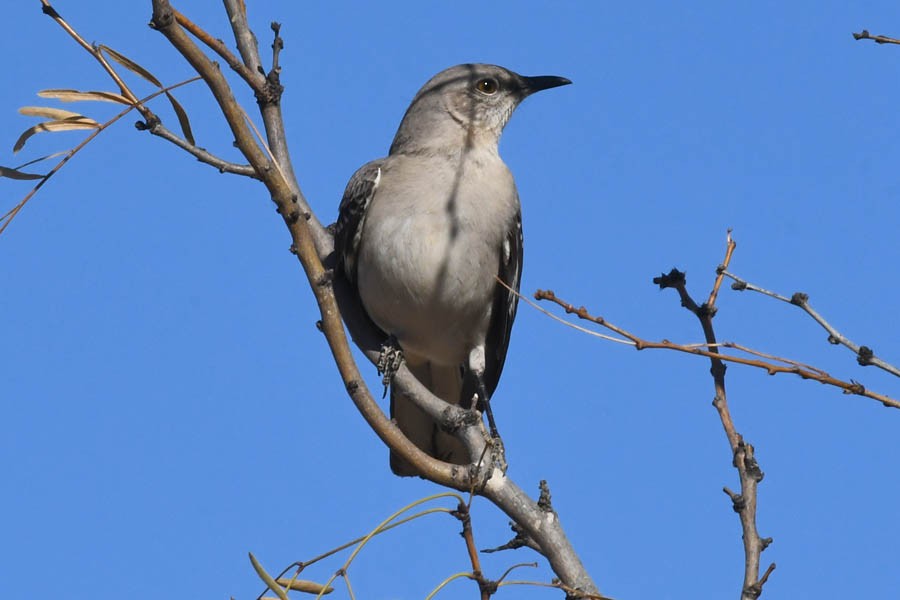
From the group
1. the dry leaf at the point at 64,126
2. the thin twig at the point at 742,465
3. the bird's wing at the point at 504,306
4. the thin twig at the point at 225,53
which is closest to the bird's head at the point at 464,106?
the bird's wing at the point at 504,306

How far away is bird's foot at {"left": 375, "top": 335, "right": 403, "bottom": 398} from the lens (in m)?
5.51

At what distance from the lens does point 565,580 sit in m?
3.53

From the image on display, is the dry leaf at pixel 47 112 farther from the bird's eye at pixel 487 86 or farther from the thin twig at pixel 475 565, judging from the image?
the bird's eye at pixel 487 86

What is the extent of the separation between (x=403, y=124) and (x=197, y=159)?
3731 mm

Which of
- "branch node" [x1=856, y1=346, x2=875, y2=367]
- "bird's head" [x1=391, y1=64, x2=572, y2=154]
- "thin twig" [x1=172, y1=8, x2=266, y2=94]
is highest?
"bird's head" [x1=391, y1=64, x2=572, y2=154]

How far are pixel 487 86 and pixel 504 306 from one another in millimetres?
1619

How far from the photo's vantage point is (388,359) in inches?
249

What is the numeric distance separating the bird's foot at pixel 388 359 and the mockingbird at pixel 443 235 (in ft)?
0.24

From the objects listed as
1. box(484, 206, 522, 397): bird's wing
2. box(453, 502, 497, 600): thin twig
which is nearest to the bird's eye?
box(484, 206, 522, 397): bird's wing

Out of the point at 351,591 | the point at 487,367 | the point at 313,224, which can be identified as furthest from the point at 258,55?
the point at 487,367

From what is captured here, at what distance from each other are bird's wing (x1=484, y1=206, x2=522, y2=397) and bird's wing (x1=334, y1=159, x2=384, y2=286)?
94 cm

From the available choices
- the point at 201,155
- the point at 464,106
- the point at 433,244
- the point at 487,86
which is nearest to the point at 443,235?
the point at 433,244

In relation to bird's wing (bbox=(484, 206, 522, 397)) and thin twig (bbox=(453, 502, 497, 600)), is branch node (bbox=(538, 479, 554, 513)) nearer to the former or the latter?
thin twig (bbox=(453, 502, 497, 600))

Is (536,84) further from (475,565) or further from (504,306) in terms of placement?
(475,565)
